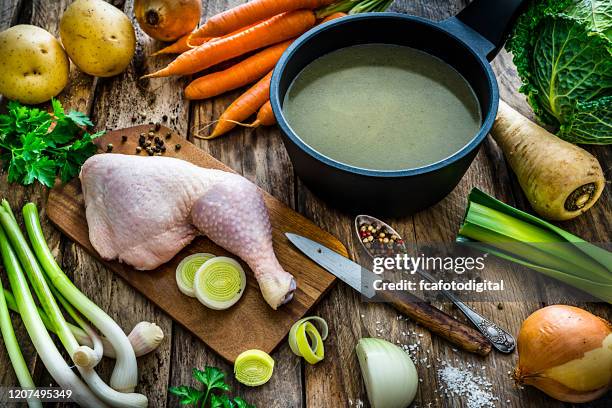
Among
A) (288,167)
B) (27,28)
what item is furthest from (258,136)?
(27,28)

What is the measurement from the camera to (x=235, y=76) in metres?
2.14

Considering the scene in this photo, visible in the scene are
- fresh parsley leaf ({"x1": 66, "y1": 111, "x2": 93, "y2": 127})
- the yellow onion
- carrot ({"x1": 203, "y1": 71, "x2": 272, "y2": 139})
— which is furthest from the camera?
carrot ({"x1": 203, "y1": 71, "x2": 272, "y2": 139})

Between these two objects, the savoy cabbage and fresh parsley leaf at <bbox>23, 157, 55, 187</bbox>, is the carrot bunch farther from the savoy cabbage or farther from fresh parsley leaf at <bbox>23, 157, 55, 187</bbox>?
the savoy cabbage

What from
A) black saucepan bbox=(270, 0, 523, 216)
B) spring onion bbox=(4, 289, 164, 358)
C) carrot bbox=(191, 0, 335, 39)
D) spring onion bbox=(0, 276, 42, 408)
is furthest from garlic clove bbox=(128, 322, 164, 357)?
carrot bbox=(191, 0, 335, 39)

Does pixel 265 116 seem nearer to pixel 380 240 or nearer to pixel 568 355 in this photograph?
pixel 380 240

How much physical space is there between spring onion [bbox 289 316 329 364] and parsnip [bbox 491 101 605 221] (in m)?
0.70

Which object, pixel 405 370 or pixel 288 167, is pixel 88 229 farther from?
pixel 405 370

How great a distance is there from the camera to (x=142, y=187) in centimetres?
174

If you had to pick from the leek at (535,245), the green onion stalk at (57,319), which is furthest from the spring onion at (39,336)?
the leek at (535,245)

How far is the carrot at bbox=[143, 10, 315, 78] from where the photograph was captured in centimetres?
212

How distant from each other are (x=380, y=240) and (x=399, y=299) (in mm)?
192

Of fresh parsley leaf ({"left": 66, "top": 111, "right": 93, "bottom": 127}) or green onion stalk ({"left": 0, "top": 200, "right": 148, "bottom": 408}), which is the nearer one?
green onion stalk ({"left": 0, "top": 200, "right": 148, "bottom": 408})

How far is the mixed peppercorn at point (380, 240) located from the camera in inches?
70.6

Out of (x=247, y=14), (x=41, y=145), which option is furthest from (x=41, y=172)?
(x=247, y=14)
